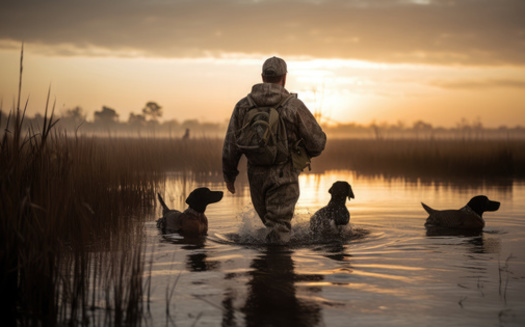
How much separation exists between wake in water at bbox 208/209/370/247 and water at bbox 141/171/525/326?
3 centimetres

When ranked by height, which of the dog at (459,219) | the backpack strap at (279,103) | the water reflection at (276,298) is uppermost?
the backpack strap at (279,103)

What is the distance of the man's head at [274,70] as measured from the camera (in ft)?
24.4

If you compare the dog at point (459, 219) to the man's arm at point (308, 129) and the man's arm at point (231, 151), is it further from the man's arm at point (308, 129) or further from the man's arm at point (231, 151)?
the man's arm at point (231, 151)

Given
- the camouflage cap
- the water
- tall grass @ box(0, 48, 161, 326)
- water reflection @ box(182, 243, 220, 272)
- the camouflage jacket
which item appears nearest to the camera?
tall grass @ box(0, 48, 161, 326)

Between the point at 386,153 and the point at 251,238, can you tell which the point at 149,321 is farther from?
the point at 386,153


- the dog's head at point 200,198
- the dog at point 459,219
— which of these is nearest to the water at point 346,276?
the dog at point 459,219

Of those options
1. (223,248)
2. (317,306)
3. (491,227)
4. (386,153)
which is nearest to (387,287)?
(317,306)

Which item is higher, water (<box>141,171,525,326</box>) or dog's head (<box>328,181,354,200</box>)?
dog's head (<box>328,181,354,200</box>)

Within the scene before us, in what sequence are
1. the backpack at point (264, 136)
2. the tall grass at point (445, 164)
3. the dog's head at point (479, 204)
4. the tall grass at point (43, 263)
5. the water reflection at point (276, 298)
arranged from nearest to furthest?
the tall grass at point (43, 263)
the water reflection at point (276, 298)
the backpack at point (264, 136)
the dog's head at point (479, 204)
the tall grass at point (445, 164)

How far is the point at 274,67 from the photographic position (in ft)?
24.4

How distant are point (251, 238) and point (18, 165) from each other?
145 inches

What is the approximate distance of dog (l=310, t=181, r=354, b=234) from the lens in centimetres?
859

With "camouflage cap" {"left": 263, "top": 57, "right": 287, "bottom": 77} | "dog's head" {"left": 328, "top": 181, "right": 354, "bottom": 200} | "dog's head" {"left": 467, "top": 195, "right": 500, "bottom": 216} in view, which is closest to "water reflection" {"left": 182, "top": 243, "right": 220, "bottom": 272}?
"dog's head" {"left": 328, "top": 181, "right": 354, "bottom": 200}

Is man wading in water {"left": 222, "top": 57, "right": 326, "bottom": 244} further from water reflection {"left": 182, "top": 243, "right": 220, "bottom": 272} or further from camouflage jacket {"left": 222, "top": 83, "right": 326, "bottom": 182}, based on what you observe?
water reflection {"left": 182, "top": 243, "right": 220, "bottom": 272}
